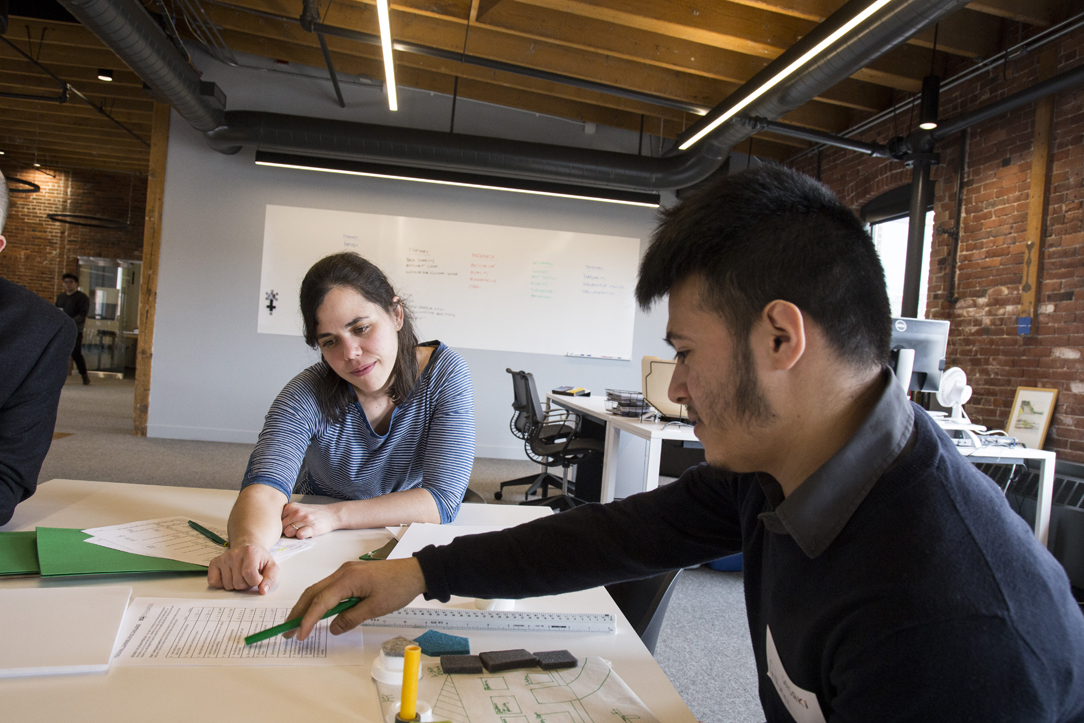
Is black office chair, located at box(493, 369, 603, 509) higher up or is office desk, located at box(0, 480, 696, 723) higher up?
office desk, located at box(0, 480, 696, 723)

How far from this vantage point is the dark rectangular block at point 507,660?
0.81 metres

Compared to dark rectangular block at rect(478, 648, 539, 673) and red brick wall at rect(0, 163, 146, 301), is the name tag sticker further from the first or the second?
red brick wall at rect(0, 163, 146, 301)

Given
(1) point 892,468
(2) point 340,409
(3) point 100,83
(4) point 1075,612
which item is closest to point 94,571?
(2) point 340,409

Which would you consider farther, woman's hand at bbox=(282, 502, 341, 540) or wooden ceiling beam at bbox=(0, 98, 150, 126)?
wooden ceiling beam at bbox=(0, 98, 150, 126)

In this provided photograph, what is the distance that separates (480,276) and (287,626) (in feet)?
17.8

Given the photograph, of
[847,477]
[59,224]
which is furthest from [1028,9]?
[59,224]

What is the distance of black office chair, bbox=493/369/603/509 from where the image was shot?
13.9ft

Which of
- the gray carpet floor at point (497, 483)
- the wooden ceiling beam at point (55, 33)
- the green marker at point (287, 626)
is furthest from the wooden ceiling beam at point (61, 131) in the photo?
the green marker at point (287, 626)

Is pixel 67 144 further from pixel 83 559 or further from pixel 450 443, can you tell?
pixel 83 559

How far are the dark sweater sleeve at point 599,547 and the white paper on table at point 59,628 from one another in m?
0.39

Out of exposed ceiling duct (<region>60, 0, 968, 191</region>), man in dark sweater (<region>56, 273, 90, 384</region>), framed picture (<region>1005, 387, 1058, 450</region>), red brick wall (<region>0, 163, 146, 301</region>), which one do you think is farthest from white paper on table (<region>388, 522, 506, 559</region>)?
red brick wall (<region>0, 163, 146, 301</region>)

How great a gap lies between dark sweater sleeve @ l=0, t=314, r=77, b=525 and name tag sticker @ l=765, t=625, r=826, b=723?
130 cm

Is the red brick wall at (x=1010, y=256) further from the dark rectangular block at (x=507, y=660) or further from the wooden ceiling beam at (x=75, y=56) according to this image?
the wooden ceiling beam at (x=75, y=56)

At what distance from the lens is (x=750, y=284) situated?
27.6 inches
